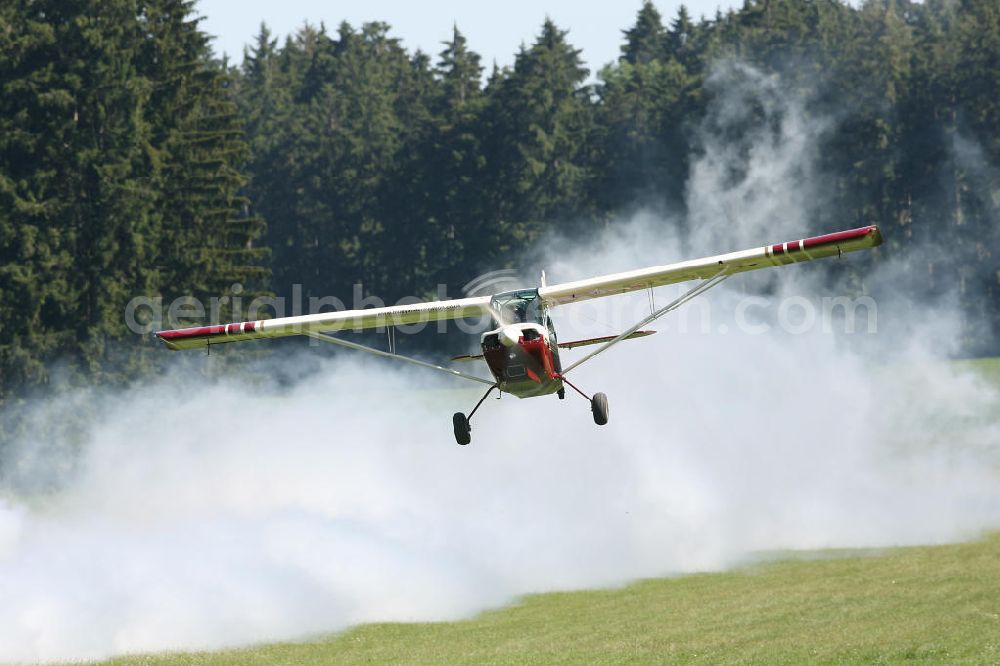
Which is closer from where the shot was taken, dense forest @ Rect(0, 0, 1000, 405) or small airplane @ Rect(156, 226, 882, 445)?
small airplane @ Rect(156, 226, 882, 445)

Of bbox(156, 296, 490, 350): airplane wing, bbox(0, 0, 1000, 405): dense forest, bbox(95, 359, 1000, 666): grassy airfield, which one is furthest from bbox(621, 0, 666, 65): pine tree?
bbox(156, 296, 490, 350): airplane wing

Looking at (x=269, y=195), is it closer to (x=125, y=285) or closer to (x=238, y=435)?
(x=125, y=285)

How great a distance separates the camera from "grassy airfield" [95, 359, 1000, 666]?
3070 centimetres

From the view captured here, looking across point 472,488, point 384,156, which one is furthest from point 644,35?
point 472,488

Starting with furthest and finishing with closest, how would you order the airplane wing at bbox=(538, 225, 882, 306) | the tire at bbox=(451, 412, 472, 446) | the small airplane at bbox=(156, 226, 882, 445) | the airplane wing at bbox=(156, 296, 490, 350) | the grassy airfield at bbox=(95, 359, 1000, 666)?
the grassy airfield at bbox=(95, 359, 1000, 666) < the airplane wing at bbox=(156, 296, 490, 350) < the airplane wing at bbox=(538, 225, 882, 306) < the tire at bbox=(451, 412, 472, 446) < the small airplane at bbox=(156, 226, 882, 445)

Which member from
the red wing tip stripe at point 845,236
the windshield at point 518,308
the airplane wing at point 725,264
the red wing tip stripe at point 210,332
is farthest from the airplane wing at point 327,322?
the red wing tip stripe at point 845,236

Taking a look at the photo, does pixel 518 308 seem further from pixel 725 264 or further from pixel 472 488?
pixel 472 488

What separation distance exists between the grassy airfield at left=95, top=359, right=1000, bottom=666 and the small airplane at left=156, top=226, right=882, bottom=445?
329 inches

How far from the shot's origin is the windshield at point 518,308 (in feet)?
77.6

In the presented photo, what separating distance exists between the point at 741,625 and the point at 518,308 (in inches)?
511

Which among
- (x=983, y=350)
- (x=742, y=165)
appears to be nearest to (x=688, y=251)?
(x=742, y=165)

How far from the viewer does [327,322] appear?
27.1 metres

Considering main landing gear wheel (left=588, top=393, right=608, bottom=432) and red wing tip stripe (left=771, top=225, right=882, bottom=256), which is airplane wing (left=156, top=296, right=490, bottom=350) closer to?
main landing gear wheel (left=588, top=393, right=608, bottom=432)

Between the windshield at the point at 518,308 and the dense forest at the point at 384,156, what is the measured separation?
3769 centimetres
